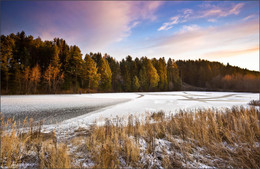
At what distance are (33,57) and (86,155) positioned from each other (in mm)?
46474

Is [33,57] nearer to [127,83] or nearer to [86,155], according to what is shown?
[127,83]

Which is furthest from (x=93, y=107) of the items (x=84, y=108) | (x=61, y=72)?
(x=61, y=72)

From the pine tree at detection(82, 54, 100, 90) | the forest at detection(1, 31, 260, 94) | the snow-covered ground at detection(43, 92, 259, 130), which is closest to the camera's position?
the snow-covered ground at detection(43, 92, 259, 130)

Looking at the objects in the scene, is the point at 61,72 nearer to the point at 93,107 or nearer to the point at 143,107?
the point at 93,107

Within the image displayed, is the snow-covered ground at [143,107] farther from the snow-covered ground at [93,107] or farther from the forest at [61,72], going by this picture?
the forest at [61,72]

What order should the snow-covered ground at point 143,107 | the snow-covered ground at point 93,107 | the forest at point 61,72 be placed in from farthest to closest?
the forest at point 61,72, the snow-covered ground at point 93,107, the snow-covered ground at point 143,107

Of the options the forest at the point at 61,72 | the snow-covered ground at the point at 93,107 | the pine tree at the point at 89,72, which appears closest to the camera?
the snow-covered ground at the point at 93,107

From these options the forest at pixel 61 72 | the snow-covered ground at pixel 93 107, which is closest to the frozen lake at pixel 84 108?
the snow-covered ground at pixel 93 107

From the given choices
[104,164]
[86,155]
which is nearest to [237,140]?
[104,164]

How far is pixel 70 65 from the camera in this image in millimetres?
36250

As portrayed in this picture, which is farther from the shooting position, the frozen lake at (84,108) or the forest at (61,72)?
the forest at (61,72)

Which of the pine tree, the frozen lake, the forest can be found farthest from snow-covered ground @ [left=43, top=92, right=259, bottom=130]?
the forest

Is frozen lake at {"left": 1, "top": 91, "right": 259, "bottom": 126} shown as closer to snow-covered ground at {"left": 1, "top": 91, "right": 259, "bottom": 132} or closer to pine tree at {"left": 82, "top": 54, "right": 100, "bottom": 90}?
snow-covered ground at {"left": 1, "top": 91, "right": 259, "bottom": 132}

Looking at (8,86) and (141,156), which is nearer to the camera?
(141,156)
